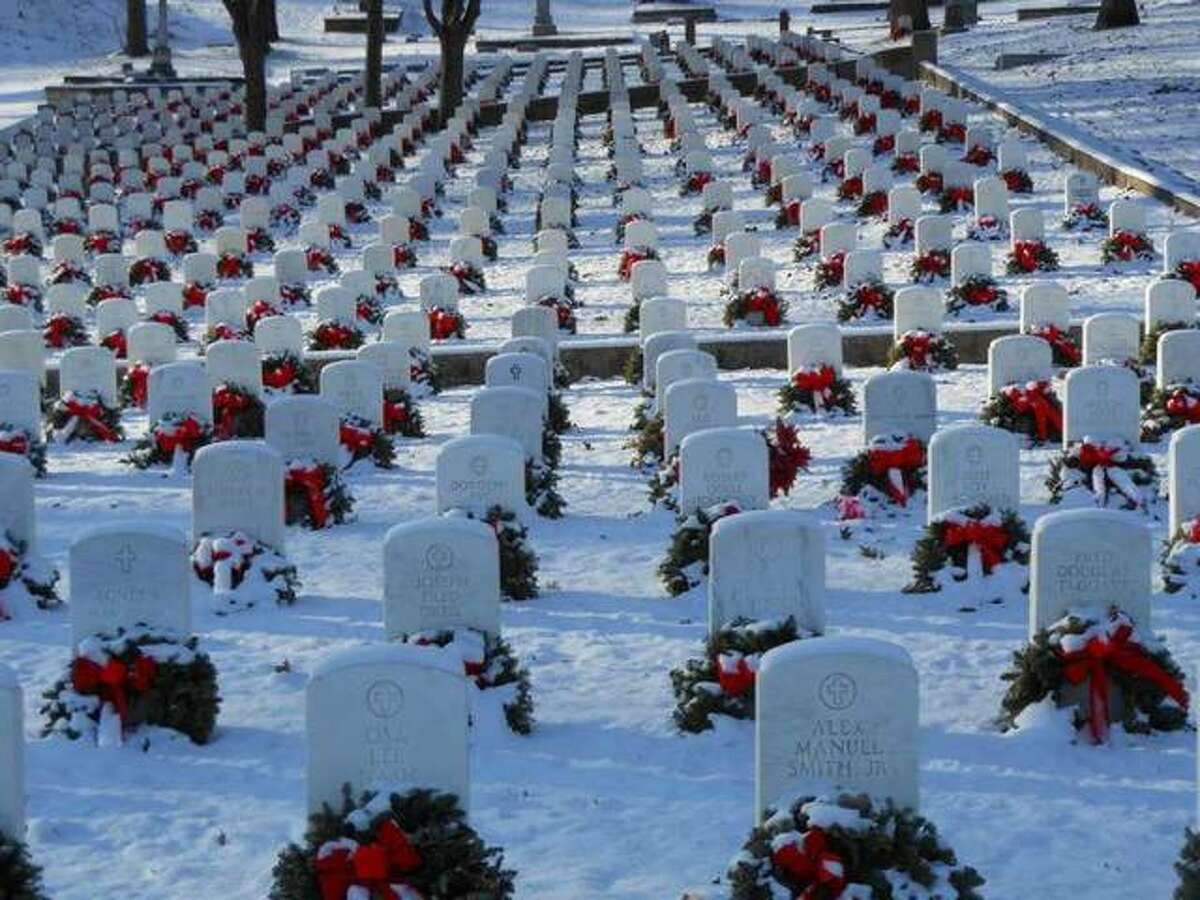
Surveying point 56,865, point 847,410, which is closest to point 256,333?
point 847,410

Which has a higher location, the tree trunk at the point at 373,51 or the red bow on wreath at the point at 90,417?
the tree trunk at the point at 373,51

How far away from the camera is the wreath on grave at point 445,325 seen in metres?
20.3

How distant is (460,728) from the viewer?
826 centimetres

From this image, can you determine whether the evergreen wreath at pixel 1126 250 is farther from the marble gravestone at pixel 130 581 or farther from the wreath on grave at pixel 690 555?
the marble gravestone at pixel 130 581

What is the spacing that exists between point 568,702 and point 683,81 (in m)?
31.0

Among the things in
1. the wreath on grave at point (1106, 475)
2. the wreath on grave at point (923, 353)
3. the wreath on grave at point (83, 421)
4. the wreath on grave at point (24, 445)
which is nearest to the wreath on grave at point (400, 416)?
the wreath on grave at point (83, 421)

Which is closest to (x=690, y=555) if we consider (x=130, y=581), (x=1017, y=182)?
(x=130, y=581)

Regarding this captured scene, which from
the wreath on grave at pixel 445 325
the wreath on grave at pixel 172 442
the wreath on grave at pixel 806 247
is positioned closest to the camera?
the wreath on grave at pixel 172 442

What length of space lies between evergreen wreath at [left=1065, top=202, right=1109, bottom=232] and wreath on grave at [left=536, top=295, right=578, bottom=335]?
5.13m

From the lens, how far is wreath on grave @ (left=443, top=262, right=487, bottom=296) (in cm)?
2294

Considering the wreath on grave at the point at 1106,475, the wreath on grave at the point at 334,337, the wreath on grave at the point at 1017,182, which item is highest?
the wreath on grave at the point at 1017,182

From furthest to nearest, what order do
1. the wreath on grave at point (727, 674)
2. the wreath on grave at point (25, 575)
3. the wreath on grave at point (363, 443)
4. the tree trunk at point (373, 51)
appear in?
the tree trunk at point (373, 51) < the wreath on grave at point (363, 443) < the wreath on grave at point (25, 575) < the wreath on grave at point (727, 674)

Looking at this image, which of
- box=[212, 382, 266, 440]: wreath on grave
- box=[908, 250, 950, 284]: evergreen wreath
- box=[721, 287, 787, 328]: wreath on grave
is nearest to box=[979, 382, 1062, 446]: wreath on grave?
box=[212, 382, 266, 440]: wreath on grave

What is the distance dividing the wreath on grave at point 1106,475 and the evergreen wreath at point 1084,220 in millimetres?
10478
